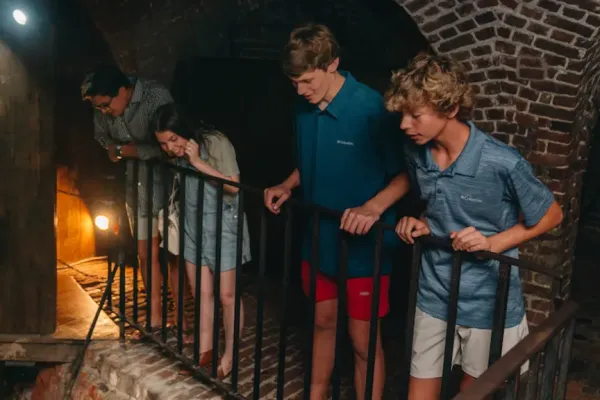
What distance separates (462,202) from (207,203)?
1.70 meters

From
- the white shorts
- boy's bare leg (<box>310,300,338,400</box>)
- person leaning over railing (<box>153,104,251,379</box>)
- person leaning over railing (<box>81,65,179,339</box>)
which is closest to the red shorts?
boy's bare leg (<box>310,300,338,400</box>)

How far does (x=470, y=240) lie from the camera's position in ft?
7.45

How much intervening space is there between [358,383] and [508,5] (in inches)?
108

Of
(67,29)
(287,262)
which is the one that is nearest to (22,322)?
(287,262)

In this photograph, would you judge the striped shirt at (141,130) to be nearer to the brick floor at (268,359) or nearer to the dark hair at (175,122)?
the dark hair at (175,122)

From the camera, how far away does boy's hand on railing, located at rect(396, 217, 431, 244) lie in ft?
8.06

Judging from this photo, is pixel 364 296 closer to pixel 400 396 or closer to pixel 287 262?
pixel 287 262

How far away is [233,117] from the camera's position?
245 inches

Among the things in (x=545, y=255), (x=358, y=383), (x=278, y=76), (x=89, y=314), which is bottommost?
(x=89, y=314)

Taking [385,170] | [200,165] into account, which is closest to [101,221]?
[200,165]

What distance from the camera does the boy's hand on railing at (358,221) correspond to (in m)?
2.67

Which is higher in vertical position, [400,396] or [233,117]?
[233,117]

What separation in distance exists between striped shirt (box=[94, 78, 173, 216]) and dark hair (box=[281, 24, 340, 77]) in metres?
1.57

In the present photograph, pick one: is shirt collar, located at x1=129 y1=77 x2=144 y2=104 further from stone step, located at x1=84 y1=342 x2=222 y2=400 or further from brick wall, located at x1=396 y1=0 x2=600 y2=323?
brick wall, located at x1=396 y1=0 x2=600 y2=323
